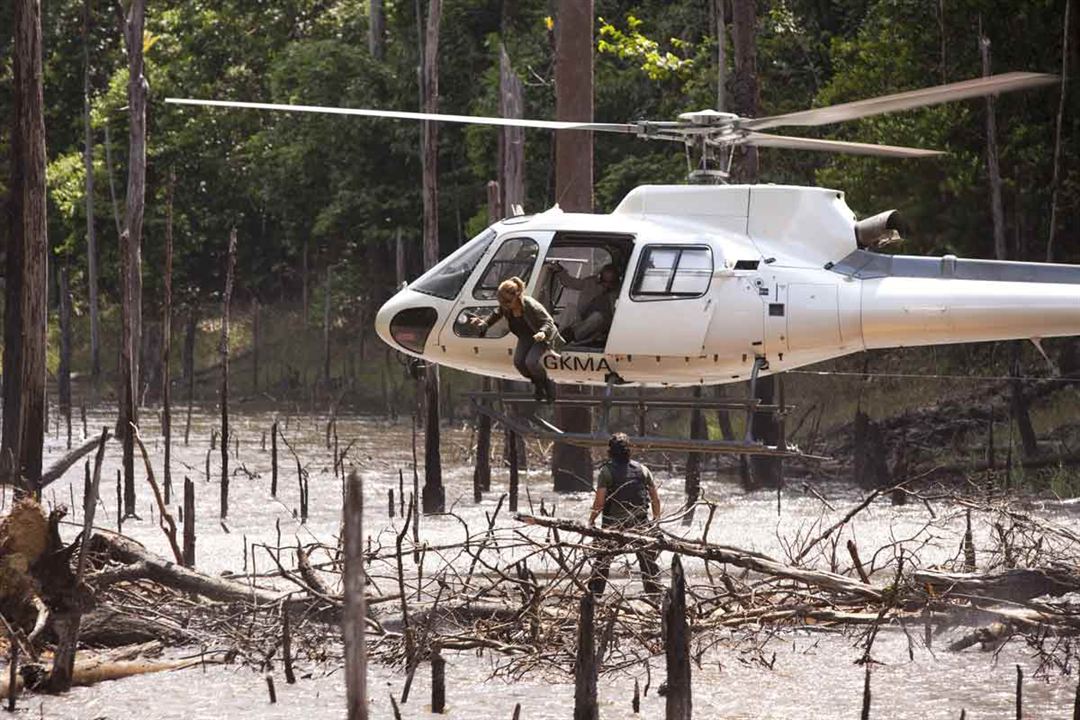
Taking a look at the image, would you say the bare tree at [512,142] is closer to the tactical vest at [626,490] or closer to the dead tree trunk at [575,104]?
the dead tree trunk at [575,104]

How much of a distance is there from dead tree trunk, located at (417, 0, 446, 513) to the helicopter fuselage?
445 cm

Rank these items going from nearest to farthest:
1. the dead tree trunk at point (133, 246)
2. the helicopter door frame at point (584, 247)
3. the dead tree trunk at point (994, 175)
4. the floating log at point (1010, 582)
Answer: the floating log at point (1010, 582), the helicopter door frame at point (584, 247), the dead tree trunk at point (133, 246), the dead tree trunk at point (994, 175)

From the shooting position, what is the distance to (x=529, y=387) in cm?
3500

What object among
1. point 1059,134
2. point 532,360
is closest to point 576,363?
point 532,360

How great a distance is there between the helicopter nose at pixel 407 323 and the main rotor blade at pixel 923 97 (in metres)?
3.45

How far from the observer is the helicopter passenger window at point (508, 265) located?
17.0m

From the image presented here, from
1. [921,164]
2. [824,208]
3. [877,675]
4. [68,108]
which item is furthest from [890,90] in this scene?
[68,108]

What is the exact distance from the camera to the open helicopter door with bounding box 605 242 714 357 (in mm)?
16734

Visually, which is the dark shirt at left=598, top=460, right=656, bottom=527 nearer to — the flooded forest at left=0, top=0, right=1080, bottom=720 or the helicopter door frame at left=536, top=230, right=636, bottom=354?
the flooded forest at left=0, top=0, right=1080, bottom=720

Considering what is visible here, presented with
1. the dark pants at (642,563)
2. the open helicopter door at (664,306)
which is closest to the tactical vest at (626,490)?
the dark pants at (642,563)

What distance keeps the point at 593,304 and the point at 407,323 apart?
176 cm

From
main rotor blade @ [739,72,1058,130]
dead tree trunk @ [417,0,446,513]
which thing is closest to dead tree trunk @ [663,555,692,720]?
main rotor blade @ [739,72,1058,130]

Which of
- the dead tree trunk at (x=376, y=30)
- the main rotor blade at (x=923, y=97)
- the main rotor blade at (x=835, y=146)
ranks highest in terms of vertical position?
the dead tree trunk at (x=376, y=30)

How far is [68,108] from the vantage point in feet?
177
